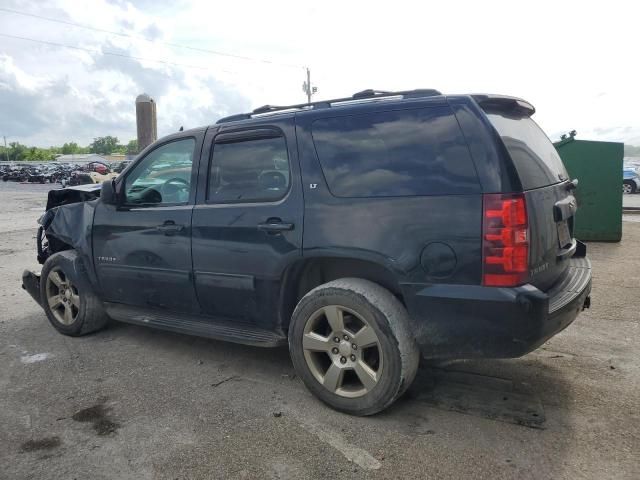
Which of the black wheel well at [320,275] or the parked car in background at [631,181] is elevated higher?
the parked car in background at [631,181]

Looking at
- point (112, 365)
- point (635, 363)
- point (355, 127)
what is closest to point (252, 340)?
point (112, 365)

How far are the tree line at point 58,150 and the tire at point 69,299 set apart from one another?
11358cm

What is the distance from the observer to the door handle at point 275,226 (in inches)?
135

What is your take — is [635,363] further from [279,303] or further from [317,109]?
[317,109]

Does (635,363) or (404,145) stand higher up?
(404,145)

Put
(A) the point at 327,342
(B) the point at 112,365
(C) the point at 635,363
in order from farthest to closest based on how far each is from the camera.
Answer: (B) the point at 112,365 → (C) the point at 635,363 → (A) the point at 327,342

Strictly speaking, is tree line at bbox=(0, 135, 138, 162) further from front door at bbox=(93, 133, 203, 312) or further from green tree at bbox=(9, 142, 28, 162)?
front door at bbox=(93, 133, 203, 312)

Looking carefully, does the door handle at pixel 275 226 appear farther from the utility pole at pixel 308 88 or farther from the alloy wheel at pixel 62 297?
the utility pole at pixel 308 88

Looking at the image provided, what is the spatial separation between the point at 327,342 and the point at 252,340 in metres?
0.64

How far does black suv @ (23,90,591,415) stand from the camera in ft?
9.36

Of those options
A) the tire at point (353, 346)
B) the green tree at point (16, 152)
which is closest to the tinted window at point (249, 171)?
the tire at point (353, 346)

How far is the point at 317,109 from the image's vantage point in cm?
353

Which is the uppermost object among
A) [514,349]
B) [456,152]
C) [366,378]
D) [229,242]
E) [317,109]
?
[317,109]

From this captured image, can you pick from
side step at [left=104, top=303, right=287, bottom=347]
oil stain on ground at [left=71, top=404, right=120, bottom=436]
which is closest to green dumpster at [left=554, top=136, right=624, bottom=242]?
side step at [left=104, top=303, right=287, bottom=347]
